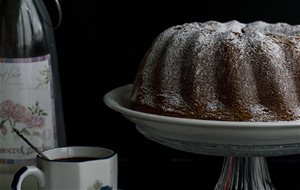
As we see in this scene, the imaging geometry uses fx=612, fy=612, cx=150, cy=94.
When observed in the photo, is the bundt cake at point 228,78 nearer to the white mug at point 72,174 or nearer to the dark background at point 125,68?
the white mug at point 72,174

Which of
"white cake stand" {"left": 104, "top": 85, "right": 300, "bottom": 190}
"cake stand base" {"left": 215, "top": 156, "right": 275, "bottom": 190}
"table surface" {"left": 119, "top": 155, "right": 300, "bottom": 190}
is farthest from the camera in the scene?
"table surface" {"left": 119, "top": 155, "right": 300, "bottom": 190}

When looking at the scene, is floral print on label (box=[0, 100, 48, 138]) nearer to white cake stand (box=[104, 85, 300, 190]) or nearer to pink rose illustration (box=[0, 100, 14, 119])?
pink rose illustration (box=[0, 100, 14, 119])

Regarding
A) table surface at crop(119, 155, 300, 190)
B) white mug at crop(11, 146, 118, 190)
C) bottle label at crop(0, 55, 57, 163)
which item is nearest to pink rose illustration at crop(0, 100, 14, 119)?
bottle label at crop(0, 55, 57, 163)

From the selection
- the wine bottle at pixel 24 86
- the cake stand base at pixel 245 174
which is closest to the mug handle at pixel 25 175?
the wine bottle at pixel 24 86

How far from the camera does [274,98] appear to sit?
2.44 ft

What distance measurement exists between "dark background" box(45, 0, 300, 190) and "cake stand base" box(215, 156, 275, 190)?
6.2 inches

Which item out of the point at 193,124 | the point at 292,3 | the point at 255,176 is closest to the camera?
the point at 193,124

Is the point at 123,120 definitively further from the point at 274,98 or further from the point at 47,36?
the point at 274,98

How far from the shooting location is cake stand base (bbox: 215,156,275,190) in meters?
0.83

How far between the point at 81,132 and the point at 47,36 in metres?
0.22

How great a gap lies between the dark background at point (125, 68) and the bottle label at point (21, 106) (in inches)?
6.9

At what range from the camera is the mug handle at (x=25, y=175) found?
704 mm

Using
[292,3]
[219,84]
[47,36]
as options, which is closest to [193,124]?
[219,84]

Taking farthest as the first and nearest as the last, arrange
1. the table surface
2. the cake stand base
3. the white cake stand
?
the table surface → the cake stand base → the white cake stand
